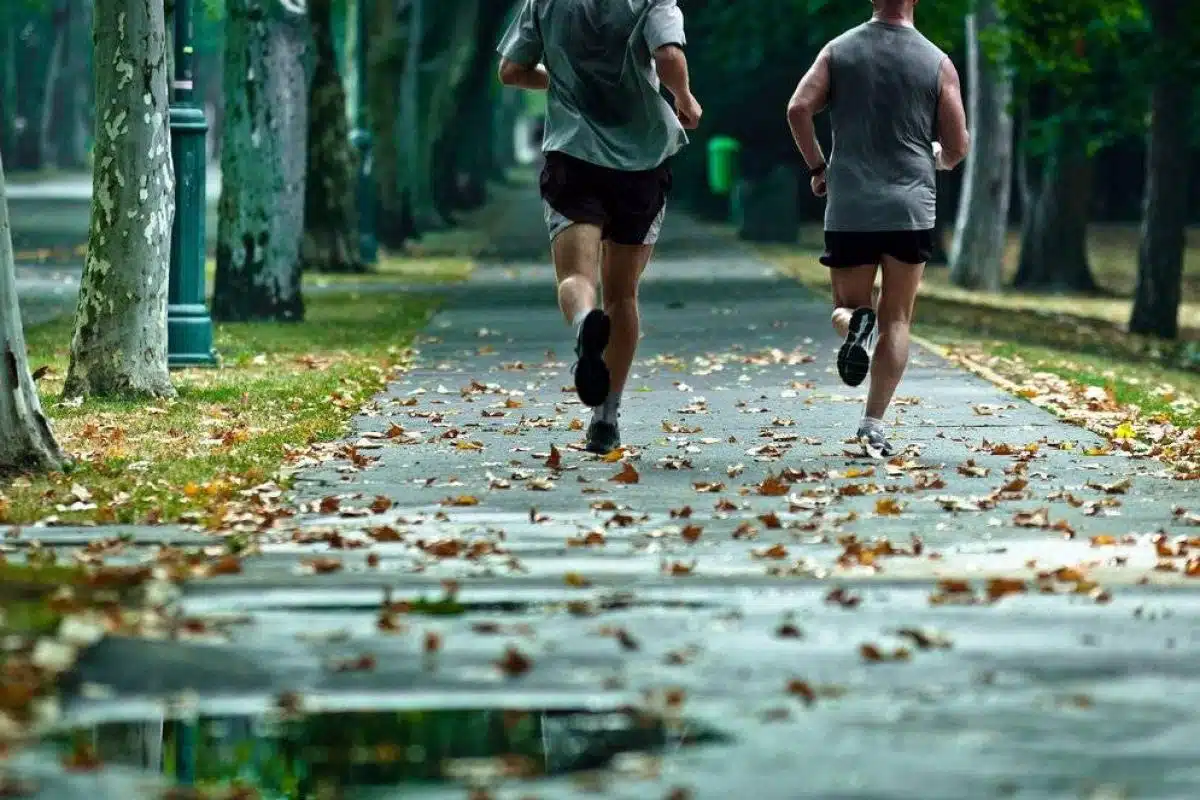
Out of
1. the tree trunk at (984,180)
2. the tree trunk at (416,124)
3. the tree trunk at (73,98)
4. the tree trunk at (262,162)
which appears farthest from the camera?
the tree trunk at (73,98)

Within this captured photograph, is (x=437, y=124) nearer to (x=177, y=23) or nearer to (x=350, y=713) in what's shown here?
(x=177, y=23)

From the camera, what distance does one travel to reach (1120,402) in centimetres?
1369

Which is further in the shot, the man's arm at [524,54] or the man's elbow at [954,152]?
the man's elbow at [954,152]

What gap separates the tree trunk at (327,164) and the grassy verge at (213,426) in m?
7.40

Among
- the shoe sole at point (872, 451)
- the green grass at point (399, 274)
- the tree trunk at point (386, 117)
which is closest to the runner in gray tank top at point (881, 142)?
the shoe sole at point (872, 451)

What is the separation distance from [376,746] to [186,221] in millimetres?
10187

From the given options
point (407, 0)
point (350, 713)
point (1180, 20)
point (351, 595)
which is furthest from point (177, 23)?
point (407, 0)

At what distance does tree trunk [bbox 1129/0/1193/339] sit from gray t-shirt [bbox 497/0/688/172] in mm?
16317

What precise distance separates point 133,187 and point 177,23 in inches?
92.9

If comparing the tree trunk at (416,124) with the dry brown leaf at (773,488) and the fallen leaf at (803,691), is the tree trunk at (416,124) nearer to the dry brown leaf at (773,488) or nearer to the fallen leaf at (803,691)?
the dry brown leaf at (773,488)

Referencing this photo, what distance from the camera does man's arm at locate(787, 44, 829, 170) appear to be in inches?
404

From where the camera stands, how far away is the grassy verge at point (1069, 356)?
12816mm

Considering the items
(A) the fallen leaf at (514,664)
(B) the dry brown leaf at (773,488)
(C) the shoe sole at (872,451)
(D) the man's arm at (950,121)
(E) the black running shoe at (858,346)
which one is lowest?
(C) the shoe sole at (872,451)

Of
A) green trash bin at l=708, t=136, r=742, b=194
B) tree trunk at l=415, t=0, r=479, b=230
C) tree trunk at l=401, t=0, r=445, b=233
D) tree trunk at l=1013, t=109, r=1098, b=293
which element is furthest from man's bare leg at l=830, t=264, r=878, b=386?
green trash bin at l=708, t=136, r=742, b=194
